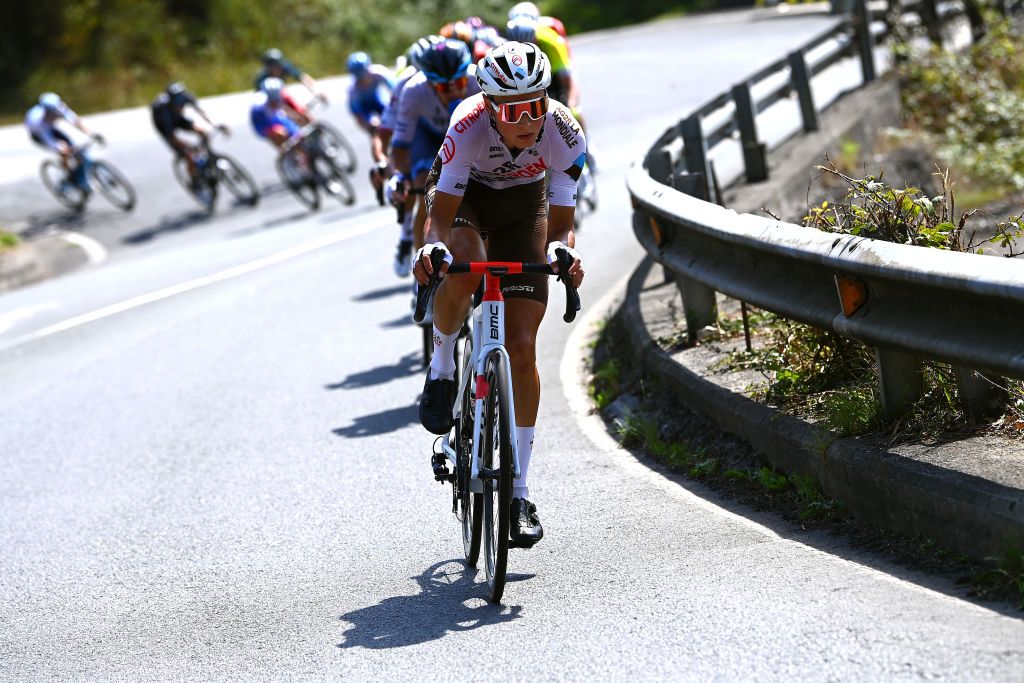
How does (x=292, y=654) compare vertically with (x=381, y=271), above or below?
above

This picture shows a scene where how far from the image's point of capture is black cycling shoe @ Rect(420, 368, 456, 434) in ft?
20.8

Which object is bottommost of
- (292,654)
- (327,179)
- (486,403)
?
(327,179)

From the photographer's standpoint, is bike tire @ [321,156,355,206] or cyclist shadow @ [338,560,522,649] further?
bike tire @ [321,156,355,206]

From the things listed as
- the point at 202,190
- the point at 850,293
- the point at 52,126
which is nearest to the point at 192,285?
the point at 202,190

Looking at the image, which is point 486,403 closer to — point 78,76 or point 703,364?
point 703,364

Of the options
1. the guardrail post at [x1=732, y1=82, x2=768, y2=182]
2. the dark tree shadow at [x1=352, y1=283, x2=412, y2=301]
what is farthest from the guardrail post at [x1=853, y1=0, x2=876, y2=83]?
the dark tree shadow at [x1=352, y1=283, x2=412, y2=301]

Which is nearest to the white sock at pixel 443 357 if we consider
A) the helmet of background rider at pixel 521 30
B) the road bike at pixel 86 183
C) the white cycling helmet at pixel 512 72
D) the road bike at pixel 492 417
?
the road bike at pixel 492 417

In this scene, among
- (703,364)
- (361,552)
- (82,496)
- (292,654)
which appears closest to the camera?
(292,654)

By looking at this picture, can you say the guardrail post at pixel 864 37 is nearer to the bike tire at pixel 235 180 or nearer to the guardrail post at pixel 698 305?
the bike tire at pixel 235 180

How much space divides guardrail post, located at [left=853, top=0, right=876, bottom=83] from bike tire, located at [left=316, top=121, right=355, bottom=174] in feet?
25.4

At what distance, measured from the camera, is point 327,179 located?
2188cm

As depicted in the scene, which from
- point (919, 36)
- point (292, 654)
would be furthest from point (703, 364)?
point (919, 36)

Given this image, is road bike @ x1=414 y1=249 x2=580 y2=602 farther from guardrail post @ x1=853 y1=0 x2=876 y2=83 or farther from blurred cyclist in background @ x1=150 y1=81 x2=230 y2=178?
blurred cyclist in background @ x1=150 y1=81 x2=230 y2=178

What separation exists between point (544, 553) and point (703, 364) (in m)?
1.86
